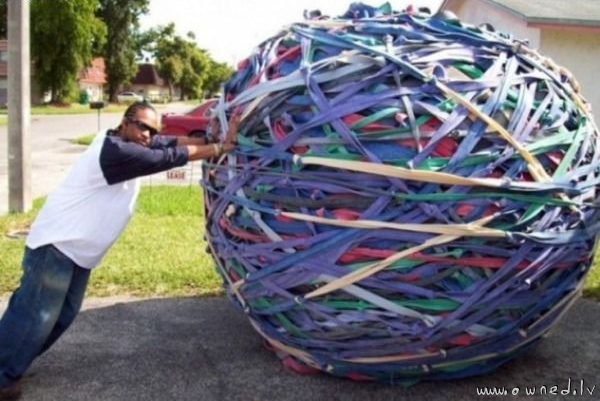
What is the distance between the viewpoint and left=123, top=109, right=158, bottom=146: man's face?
149 inches

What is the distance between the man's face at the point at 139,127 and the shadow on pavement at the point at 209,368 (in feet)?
4.09

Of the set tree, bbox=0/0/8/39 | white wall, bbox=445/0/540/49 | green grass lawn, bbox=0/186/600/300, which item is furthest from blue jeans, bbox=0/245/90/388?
tree, bbox=0/0/8/39

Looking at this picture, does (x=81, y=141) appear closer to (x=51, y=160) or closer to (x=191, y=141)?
(x=51, y=160)

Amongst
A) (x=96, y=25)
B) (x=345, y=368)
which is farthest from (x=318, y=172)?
(x=96, y=25)

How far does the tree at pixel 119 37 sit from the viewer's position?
205ft

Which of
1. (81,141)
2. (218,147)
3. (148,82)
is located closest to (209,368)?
(218,147)

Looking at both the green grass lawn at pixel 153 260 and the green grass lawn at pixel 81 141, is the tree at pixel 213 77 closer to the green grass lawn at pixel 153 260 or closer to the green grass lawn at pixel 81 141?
the green grass lawn at pixel 81 141

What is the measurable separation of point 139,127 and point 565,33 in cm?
1115

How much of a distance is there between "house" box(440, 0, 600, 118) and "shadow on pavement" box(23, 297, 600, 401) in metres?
8.89

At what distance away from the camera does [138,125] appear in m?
3.80

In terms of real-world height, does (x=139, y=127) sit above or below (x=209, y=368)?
above

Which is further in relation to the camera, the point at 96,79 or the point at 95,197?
the point at 96,79

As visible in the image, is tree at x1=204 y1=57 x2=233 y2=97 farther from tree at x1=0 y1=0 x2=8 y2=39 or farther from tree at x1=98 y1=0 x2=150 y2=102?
tree at x1=0 y1=0 x2=8 y2=39

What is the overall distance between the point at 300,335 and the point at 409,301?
625mm
